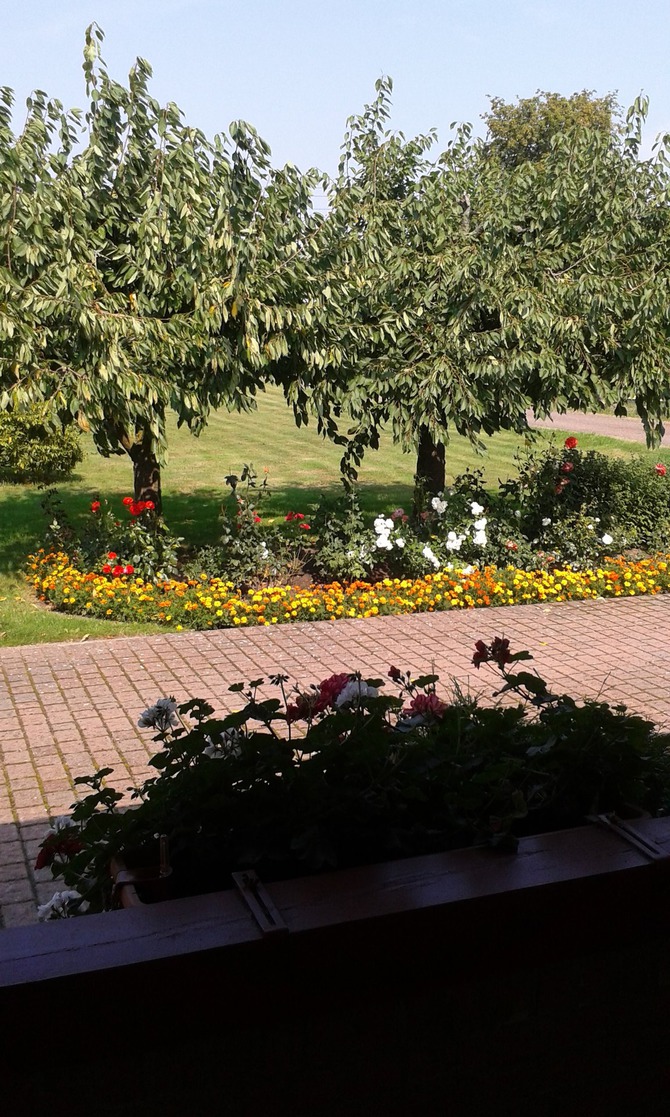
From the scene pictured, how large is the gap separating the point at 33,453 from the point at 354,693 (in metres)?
13.6

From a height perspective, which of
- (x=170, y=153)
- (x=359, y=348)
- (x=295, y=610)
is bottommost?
(x=295, y=610)

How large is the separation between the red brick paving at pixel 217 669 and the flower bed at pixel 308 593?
0.72 ft

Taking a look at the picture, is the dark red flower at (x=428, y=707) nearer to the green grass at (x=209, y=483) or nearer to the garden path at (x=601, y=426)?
the green grass at (x=209, y=483)

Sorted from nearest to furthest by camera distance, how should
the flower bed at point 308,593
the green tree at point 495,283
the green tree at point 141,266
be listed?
1. the green tree at point 141,266
2. the flower bed at point 308,593
3. the green tree at point 495,283

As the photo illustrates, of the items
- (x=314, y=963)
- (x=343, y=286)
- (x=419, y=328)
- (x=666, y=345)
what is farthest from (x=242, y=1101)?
(x=666, y=345)

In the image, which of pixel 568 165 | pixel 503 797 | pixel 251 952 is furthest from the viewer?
pixel 568 165

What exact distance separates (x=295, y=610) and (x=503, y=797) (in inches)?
251

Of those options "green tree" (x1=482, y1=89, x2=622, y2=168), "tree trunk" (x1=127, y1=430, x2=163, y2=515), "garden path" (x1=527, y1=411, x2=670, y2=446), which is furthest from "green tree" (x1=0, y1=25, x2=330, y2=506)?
"green tree" (x1=482, y1=89, x2=622, y2=168)

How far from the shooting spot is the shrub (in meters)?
14.9

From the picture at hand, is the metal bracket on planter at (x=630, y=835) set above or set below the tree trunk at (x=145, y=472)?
above

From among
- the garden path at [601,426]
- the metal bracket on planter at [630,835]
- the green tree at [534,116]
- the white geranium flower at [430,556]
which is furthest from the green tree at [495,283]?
the green tree at [534,116]

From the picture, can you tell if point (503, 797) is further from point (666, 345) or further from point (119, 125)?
point (666, 345)

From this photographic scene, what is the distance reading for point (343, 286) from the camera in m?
8.70

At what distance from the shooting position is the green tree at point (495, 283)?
9203 millimetres
